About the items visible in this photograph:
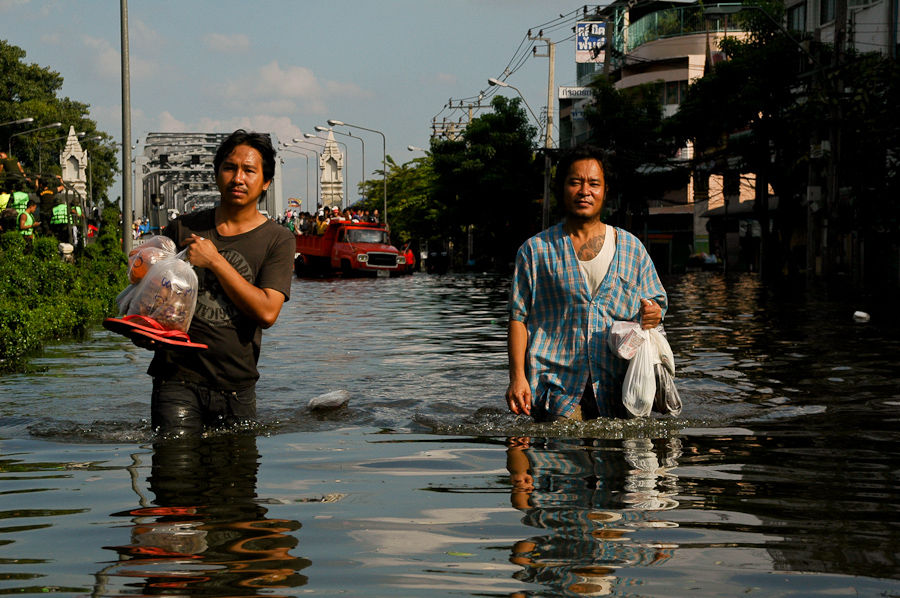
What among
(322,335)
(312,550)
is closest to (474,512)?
(312,550)

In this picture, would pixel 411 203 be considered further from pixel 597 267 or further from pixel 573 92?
pixel 597 267

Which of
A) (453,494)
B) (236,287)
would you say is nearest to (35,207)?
(236,287)

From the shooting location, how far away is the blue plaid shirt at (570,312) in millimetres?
5887

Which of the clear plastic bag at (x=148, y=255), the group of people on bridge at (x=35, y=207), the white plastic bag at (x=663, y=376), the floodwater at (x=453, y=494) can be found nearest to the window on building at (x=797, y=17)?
the group of people on bridge at (x=35, y=207)

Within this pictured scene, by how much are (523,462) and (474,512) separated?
1.22 metres

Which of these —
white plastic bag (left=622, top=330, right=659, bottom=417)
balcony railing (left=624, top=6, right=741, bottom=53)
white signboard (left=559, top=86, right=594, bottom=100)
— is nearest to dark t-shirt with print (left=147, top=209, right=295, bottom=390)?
white plastic bag (left=622, top=330, right=659, bottom=417)

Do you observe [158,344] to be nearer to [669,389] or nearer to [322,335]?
[669,389]

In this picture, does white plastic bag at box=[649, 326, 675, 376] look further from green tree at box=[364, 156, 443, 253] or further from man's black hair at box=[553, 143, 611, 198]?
green tree at box=[364, 156, 443, 253]

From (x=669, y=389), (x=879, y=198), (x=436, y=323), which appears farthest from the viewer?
(x=879, y=198)

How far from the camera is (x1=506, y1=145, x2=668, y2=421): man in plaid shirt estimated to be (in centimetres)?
586

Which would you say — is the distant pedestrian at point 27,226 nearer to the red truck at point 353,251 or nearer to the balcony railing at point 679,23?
the red truck at point 353,251

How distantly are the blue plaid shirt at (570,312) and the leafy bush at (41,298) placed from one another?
6513 mm

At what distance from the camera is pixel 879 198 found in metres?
29.3

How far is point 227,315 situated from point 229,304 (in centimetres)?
6
